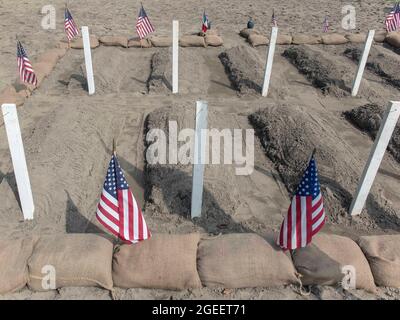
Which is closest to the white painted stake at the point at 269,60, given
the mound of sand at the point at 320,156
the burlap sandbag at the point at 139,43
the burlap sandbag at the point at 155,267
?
the mound of sand at the point at 320,156

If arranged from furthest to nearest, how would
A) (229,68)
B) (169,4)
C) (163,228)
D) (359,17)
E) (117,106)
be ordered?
(169,4), (359,17), (229,68), (117,106), (163,228)

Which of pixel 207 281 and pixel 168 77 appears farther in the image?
pixel 168 77

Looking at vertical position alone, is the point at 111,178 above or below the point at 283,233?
above

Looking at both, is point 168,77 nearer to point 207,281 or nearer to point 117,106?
point 117,106

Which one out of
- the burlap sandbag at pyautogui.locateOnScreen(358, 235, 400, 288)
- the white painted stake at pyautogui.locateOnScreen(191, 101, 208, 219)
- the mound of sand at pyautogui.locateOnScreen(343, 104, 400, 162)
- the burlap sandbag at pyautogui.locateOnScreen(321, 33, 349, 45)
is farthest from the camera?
the burlap sandbag at pyautogui.locateOnScreen(321, 33, 349, 45)

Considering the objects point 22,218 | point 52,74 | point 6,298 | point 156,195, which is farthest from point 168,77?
point 6,298

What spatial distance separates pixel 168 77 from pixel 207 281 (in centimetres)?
901

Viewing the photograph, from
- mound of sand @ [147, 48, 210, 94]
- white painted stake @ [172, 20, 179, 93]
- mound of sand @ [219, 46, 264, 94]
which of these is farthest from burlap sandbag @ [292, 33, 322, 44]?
white painted stake @ [172, 20, 179, 93]

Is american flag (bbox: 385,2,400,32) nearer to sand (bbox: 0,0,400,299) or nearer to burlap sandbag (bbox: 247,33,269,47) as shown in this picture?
sand (bbox: 0,0,400,299)

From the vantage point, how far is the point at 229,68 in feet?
45.1

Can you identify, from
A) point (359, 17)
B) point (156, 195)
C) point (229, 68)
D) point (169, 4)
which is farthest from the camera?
point (169, 4)

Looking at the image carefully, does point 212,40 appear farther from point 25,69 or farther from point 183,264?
point 183,264

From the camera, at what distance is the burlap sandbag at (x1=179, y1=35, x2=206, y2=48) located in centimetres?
1564

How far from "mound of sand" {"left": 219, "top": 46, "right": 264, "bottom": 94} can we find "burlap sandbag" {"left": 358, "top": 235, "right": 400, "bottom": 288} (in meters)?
7.59
